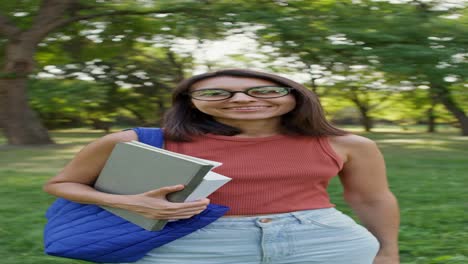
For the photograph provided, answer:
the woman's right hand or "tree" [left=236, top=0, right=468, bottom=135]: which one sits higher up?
the woman's right hand

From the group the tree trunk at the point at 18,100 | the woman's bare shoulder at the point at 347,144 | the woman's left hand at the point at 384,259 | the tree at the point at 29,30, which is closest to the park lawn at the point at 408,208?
the woman's left hand at the point at 384,259

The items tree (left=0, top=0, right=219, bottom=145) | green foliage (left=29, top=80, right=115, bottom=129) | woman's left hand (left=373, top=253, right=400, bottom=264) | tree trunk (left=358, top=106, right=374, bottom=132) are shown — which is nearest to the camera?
woman's left hand (left=373, top=253, right=400, bottom=264)

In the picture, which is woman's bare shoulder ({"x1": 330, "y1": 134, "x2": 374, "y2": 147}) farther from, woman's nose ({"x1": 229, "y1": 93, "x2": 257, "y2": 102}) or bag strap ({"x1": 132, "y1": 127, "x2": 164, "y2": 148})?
bag strap ({"x1": 132, "y1": 127, "x2": 164, "y2": 148})

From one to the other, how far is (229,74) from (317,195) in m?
0.45

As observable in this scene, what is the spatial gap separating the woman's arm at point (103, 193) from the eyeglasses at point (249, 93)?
0.78ft

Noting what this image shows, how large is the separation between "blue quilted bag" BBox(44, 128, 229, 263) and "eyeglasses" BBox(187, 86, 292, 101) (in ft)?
1.14

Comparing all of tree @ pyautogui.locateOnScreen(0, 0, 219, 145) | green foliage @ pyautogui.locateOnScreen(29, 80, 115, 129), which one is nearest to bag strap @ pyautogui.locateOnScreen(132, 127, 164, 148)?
tree @ pyautogui.locateOnScreen(0, 0, 219, 145)

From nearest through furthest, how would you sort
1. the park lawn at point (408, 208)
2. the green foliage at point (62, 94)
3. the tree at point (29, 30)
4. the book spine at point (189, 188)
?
the book spine at point (189, 188) → the park lawn at point (408, 208) → the tree at point (29, 30) → the green foliage at point (62, 94)

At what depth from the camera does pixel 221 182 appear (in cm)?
159

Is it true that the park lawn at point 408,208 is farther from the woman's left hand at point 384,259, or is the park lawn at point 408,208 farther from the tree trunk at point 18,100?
the tree trunk at point 18,100

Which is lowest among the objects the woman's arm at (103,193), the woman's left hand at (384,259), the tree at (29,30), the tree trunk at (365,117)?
the tree trunk at (365,117)

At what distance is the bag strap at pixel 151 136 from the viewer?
1.84 m

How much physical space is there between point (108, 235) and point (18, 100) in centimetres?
1349

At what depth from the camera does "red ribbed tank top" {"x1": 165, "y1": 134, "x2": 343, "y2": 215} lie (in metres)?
1.78
